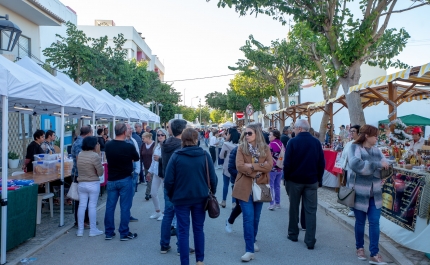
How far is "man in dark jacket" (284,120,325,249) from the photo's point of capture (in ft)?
19.6

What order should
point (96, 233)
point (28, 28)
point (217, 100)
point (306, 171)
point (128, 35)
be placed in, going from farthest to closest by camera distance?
point (217, 100) < point (128, 35) < point (28, 28) < point (96, 233) < point (306, 171)

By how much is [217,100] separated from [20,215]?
58.6m

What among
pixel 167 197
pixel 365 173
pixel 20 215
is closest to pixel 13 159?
pixel 20 215

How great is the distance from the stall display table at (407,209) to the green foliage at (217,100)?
5593 cm

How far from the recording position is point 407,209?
5.99 m

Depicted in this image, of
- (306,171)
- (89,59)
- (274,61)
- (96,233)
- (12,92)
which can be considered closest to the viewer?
(12,92)

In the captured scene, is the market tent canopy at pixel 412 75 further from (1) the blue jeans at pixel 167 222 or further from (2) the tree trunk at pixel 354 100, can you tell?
(1) the blue jeans at pixel 167 222

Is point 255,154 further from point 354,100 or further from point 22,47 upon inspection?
point 22,47

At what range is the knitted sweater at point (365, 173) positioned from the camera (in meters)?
5.17

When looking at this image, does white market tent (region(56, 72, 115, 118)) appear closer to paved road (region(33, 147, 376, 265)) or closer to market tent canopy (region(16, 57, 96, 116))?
market tent canopy (region(16, 57, 96, 116))

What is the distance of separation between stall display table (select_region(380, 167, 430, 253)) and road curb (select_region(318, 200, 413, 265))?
0.15 meters

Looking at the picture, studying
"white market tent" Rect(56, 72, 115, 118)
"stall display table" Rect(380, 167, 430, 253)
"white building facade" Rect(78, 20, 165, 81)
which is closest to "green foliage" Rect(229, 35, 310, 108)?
"white market tent" Rect(56, 72, 115, 118)

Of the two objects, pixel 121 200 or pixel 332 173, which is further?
pixel 332 173

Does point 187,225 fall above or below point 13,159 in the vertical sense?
above
